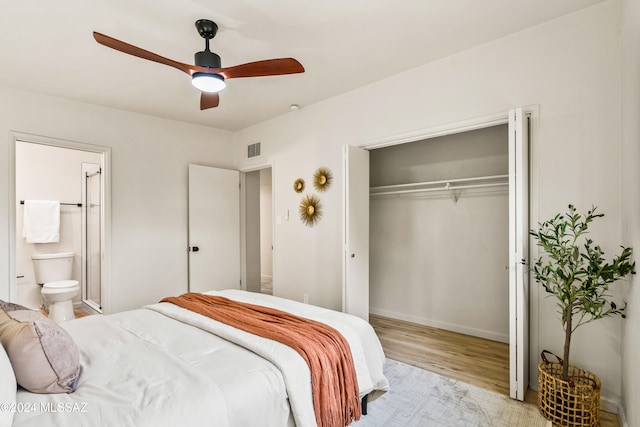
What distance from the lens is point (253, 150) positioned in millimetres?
4875

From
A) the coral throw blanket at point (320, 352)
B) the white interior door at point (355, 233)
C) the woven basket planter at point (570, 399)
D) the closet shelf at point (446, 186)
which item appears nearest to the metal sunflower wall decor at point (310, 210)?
the white interior door at point (355, 233)

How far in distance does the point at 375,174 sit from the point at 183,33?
283cm

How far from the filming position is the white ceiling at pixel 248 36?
7.26ft

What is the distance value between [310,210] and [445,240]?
163 cm

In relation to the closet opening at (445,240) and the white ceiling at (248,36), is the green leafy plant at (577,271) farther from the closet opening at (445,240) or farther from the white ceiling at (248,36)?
the white ceiling at (248,36)

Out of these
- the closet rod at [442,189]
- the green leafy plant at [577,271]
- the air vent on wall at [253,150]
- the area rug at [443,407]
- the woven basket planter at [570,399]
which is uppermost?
the air vent on wall at [253,150]

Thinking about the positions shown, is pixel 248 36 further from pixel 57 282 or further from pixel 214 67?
pixel 57 282

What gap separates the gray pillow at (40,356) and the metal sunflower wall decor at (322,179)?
2.83 metres

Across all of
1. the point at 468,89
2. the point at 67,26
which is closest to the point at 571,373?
the point at 468,89

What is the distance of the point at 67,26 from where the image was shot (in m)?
2.38

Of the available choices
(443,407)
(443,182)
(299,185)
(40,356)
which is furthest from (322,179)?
(40,356)

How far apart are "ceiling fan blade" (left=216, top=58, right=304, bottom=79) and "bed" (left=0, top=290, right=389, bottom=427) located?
5.42 feet

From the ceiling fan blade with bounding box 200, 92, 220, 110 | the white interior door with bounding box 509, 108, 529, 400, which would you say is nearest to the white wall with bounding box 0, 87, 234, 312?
the ceiling fan blade with bounding box 200, 92, 220, 110

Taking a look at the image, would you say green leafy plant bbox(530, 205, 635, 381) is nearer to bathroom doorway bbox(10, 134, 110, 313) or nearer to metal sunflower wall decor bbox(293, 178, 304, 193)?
metal sunflower wall decor bbox(293, 178, 304, 193)
